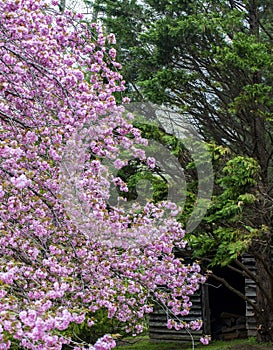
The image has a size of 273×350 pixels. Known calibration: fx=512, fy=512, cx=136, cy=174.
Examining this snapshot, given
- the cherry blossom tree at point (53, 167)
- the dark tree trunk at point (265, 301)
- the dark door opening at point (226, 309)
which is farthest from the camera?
the dark door opening at point (226, 309)

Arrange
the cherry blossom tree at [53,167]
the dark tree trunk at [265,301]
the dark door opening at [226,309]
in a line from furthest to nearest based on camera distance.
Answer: the dark door opening at [226,309]
the dark tree trunk at [265,301]
the cherry blossom tree at [53,167]

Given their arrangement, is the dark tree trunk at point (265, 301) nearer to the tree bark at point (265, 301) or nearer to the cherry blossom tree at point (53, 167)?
the tree bark at point (265, 301)

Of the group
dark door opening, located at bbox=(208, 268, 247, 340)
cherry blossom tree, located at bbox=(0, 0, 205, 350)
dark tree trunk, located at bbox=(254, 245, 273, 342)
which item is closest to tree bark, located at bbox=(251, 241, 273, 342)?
dark tree trunk, located at bbox=(254, 245, 273, 342)

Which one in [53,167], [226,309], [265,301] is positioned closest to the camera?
[53,167]

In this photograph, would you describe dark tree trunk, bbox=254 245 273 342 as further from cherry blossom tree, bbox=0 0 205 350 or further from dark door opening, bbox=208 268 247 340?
cherry blossom tree, bbox=0 0 205 350

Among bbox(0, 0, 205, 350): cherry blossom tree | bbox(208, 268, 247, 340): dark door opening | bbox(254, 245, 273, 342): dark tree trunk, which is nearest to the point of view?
bbox(0, 0, 205, 350): cherry blossom tree

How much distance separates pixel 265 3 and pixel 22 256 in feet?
20.8

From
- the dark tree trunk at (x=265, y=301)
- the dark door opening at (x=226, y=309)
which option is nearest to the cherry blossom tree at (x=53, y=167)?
the dark tree trunk at (x=265, y=301)

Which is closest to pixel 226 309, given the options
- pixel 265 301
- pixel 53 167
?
pixel 265 301

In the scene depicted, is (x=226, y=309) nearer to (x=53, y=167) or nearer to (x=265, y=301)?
(x=265, y=301)

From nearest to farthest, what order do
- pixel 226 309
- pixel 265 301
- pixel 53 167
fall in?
pixel 53 167 < pixel 265 301 < pixel 226 309

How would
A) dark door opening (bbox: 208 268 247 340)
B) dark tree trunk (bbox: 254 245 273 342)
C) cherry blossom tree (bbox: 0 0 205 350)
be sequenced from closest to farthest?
cherry blossom tree (bbox: 0 0 205 350)
dark tree trunk (bbox: 254 245 273 342)
dark door opening (bbox: 208 268 247 340)

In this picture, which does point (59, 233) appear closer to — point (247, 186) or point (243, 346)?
point (247, 186)

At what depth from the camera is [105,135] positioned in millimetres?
4832
